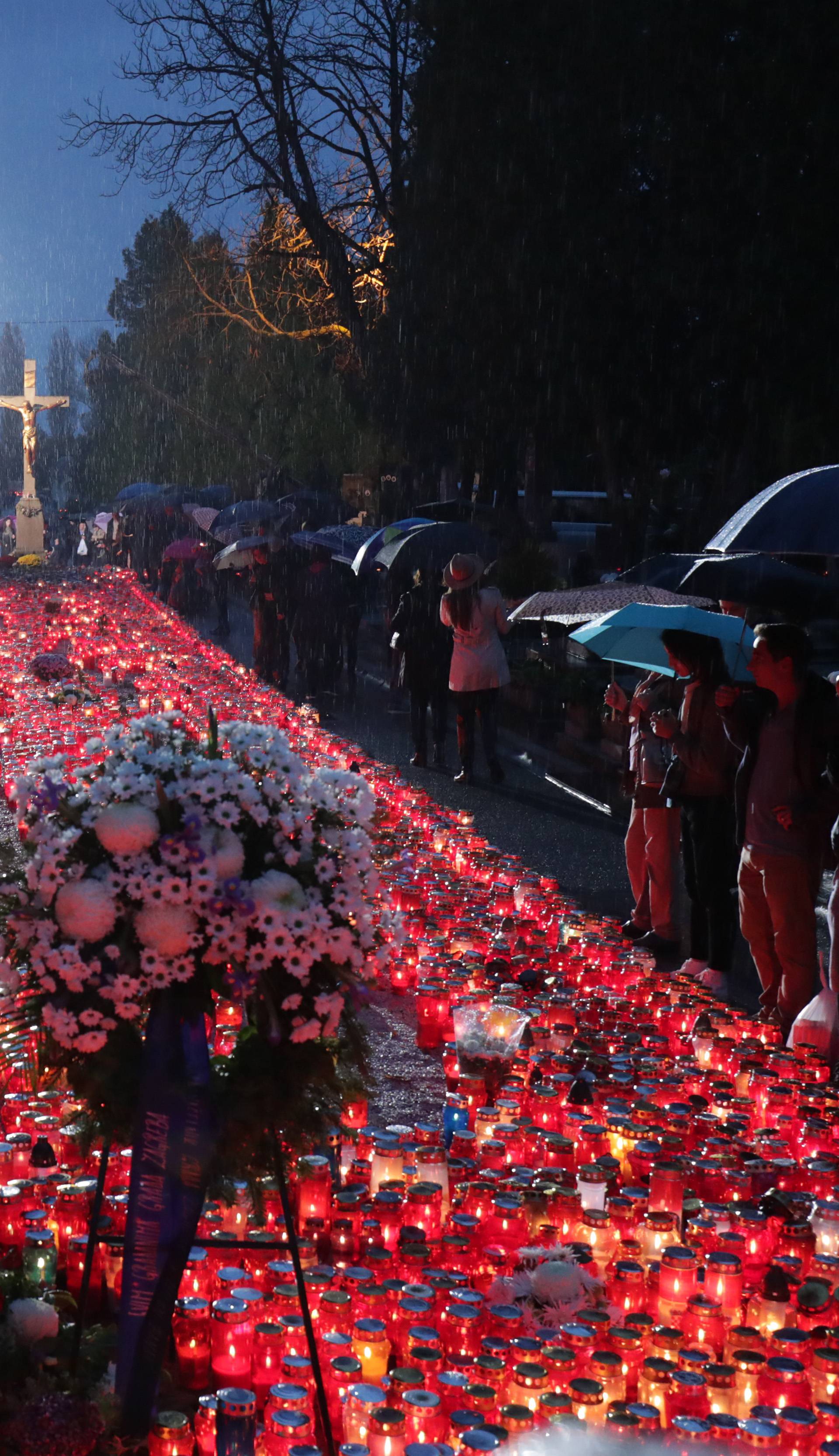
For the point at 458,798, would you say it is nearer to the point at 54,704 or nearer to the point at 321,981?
the point at 54,704

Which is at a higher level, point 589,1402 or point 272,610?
point 272,610

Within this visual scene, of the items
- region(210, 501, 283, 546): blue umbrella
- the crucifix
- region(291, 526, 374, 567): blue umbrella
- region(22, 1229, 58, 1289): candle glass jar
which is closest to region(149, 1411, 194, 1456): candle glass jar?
region(22, 1229, 58, 1289): candle glass jar

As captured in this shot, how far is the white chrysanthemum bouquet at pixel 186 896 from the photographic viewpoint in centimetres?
307

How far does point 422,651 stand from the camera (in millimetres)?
13945

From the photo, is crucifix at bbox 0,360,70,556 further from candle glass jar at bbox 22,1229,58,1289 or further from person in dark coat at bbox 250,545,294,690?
candle glass jar at bbox 22,1229,58,1289

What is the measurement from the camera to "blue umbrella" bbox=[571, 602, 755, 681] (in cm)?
795

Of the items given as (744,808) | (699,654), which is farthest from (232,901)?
(699,654)

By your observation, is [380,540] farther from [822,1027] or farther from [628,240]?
[822,1027]

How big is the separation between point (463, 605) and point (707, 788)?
17.5 ft

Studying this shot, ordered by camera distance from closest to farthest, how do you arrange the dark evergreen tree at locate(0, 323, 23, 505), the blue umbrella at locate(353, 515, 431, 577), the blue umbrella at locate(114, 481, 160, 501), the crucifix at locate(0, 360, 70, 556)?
the blue umbrella at locate(353, 515, 431, 577) < the blue umbrella at locate(114, 481, 160, 501) < the crucifix at locate(0, 360, 70, 556) < the dark evergreen tree at locate(0, 323, 23, 505)

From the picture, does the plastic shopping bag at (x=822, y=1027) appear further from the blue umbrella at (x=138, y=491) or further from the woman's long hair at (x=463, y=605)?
the blue umbrella at (x=138, y=491)

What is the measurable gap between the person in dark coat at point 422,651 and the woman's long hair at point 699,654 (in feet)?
20.8

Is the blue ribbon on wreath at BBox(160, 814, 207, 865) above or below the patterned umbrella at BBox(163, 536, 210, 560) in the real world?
below

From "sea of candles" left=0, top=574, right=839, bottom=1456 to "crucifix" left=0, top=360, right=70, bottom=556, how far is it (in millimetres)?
44095
